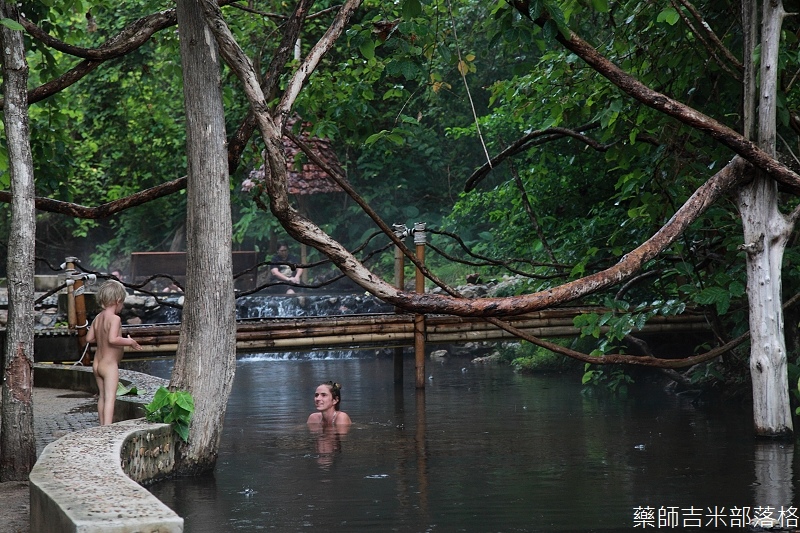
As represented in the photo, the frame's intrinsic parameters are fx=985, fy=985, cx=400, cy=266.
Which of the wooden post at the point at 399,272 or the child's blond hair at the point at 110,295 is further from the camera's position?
the wooden post at the point at 399,272

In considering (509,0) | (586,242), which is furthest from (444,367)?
(509,0)

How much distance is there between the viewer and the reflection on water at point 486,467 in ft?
19.6

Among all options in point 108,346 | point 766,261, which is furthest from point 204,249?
point 766,261

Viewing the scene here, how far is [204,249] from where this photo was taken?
257 inches

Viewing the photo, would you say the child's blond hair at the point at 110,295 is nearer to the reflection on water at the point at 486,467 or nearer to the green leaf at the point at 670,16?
the reflection on water at the point at 486,467

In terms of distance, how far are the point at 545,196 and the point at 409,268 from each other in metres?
9.57

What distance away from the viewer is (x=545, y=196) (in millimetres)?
13805

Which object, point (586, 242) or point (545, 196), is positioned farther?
point (545, 196)

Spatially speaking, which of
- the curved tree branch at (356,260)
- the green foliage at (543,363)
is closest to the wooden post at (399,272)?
the green foliage at (543,363)

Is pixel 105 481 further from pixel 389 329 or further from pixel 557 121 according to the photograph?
pixel 389 329

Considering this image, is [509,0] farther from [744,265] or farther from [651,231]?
[651,231]

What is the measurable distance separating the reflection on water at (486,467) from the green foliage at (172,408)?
16.1 inches

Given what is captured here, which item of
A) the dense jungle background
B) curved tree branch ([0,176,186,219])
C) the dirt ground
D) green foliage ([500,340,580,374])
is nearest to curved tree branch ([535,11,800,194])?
the dense jungle background

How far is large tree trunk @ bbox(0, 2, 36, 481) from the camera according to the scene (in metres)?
5.95
